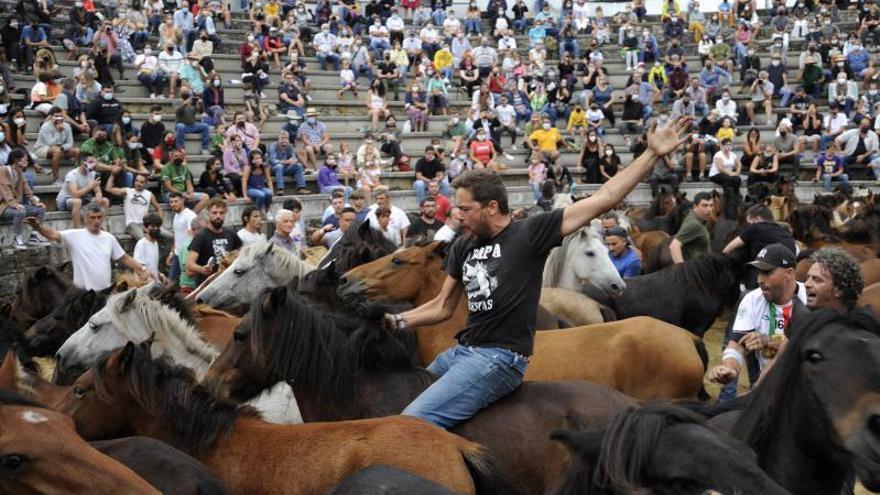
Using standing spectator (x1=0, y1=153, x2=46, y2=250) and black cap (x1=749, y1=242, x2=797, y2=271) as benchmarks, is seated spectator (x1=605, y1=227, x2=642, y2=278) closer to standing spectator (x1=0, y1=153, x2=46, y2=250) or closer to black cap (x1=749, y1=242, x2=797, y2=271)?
black cap (x1=749, y1=242, x2=797, y2=271)

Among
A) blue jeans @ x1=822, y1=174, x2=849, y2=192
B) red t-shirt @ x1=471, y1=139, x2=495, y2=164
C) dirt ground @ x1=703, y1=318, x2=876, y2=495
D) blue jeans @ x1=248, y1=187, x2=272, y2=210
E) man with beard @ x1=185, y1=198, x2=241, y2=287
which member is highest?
man with beard @ x1=185, y1=198, x2=241, y2=287

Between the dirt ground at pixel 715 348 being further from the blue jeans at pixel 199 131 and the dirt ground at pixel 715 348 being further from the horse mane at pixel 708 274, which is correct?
the blue jeans at pixel 199 131

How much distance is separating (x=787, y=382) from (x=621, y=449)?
112cm

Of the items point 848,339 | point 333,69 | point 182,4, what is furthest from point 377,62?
point 848,339

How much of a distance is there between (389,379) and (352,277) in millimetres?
2226

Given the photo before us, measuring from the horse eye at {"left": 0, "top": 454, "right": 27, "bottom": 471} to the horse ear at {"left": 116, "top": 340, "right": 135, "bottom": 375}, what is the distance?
1.75 meters

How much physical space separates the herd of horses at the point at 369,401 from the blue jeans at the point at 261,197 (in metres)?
8.51

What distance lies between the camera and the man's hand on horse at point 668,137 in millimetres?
5285

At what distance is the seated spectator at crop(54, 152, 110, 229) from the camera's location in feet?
56.4

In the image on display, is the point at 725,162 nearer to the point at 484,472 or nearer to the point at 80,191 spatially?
the point at 80,191

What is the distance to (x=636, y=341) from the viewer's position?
8.16m

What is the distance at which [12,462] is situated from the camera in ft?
13.3

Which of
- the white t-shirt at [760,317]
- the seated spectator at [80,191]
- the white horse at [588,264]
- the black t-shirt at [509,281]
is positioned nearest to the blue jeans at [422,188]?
the seated spectator at [80,191]

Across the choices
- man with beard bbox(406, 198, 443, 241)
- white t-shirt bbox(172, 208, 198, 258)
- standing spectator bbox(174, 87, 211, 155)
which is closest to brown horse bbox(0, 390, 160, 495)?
man with beard bbox(406, 198, 443, 241)
